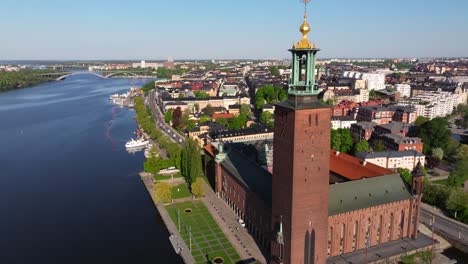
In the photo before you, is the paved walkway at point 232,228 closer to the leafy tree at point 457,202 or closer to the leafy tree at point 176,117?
the leafy tree at point 457,202

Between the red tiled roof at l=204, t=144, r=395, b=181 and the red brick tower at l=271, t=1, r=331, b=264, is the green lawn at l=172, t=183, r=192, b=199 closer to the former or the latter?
the red tiled roof at l=204, t=144, r=395, b=181

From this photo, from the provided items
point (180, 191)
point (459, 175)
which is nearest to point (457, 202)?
point (459, 175)

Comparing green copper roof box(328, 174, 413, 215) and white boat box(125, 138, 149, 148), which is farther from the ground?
green copper roof box(328, 174, 413, 215)

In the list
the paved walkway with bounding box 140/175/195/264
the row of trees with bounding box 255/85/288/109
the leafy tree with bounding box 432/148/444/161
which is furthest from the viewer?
the row of trees with bounding box 255/85/288/109

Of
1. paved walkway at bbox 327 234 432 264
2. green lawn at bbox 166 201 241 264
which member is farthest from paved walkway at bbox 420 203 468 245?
green lawn at bbox 166 201 241 264

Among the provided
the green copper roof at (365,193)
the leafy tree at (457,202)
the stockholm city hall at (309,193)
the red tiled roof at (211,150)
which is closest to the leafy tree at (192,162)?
the stockholm city hall at (309,193)

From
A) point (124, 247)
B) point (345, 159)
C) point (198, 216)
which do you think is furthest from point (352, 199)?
point (124, 247)

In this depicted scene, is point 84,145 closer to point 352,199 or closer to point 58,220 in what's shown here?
point 58,220
